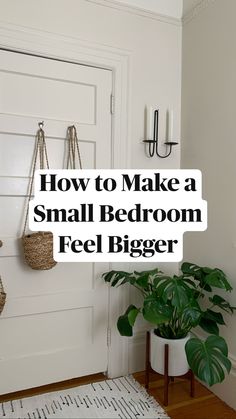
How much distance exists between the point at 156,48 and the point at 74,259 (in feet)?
4.75

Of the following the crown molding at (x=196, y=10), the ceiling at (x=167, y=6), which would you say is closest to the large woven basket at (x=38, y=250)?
the ceiling at (x=167, y=6)

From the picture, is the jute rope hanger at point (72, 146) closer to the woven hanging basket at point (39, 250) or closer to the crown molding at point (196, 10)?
the woven hanging basket at point (39, 250)

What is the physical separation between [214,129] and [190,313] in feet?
3.44

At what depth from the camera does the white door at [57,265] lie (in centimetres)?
178

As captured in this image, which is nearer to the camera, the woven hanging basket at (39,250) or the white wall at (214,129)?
the woven hanging basket at (39,250)

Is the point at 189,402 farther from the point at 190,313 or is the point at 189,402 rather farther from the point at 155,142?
the point at 155,142

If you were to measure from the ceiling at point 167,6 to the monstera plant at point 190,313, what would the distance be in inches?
64.3

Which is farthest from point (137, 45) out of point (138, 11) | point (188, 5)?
point (188, 5)

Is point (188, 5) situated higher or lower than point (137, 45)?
higher

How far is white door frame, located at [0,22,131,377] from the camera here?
6.07 feet

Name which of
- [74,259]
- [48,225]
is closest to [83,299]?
[74,259]

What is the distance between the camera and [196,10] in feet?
6.70

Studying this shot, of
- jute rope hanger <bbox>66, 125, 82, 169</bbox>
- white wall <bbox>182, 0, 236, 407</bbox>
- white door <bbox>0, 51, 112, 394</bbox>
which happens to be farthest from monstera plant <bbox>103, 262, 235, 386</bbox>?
jute rope hanger <bbox>66, 125, 82, 169</bbox>

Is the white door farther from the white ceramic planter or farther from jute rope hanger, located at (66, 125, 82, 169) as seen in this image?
the white ceramic planter
